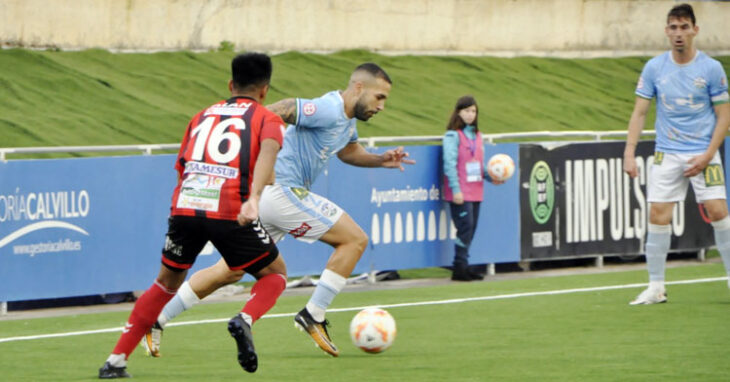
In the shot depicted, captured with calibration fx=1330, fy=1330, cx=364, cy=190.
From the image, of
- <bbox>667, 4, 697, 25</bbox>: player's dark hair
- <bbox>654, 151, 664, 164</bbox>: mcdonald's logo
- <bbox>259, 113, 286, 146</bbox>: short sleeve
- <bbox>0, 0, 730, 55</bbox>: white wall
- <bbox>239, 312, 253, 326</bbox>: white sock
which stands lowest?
<bbox>239, 312, 253, 326</bbox>: white sock

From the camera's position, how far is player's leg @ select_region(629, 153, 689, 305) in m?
10.9

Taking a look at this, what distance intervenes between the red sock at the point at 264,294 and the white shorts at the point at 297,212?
4.11 feet

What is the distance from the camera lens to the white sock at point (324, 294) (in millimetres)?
8898

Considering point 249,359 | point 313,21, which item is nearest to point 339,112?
point 249,359

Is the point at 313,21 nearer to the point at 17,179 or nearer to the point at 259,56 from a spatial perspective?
the point at 17,179

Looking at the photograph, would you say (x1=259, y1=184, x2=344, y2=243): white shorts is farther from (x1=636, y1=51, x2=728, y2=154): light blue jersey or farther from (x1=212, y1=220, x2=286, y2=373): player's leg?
(x1=636, y1=51, x2=728, y2=154): light blue jersey

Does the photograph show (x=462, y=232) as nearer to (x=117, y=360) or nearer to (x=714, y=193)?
(x=714, y=193)

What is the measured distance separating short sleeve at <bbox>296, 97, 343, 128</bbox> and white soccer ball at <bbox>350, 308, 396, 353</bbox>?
4.60ft

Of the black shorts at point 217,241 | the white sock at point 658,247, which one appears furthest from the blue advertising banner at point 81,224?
the black shorts at point 217,241

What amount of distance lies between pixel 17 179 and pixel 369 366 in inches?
202

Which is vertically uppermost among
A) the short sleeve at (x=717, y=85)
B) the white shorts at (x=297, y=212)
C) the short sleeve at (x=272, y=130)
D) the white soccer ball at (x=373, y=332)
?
the short sleeve at (x=717, y=85)

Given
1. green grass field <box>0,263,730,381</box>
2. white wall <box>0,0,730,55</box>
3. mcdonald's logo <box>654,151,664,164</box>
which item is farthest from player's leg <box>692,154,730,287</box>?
white wall <box>0,0,730,55</box>

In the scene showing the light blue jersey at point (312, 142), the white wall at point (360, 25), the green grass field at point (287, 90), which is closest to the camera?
the light blue jersey at point (312, 142)

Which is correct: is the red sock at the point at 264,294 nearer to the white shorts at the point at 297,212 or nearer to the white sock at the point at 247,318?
the white sock at the point at 247,318
